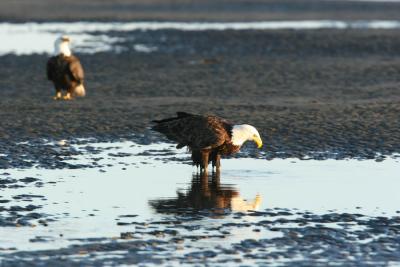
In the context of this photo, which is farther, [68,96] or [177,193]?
[68,96]

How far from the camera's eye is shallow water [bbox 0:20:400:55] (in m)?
32.5

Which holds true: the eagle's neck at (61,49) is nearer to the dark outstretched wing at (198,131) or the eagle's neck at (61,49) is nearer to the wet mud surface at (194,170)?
the wet mud surface at (194,170)

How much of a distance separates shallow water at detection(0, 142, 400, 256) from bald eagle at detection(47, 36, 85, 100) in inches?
238

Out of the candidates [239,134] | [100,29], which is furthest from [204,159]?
[100,29]

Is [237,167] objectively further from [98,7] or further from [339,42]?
[98,7]

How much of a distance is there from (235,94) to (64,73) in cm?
324

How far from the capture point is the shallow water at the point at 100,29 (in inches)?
1279

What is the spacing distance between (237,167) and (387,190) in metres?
2.23

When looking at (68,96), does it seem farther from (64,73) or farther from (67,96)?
(64,73)

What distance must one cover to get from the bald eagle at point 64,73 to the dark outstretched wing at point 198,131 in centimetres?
723

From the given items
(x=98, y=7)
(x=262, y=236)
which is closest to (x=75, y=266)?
(x=262, y=236)

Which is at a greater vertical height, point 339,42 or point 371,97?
point 339,42

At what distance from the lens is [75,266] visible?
9.12m

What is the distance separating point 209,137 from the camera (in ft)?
44.7
